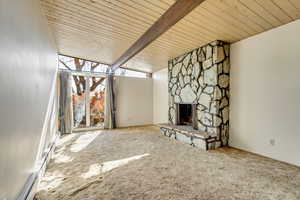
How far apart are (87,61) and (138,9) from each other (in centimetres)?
409

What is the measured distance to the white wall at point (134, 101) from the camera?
20.9 feet

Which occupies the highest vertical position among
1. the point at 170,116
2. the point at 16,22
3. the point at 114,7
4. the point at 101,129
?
the point at 114,7

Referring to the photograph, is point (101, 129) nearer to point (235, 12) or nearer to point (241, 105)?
point (241, 105)

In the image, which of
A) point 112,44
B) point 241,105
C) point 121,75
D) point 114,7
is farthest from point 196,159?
point 121,75

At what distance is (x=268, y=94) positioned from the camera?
9.55 ft

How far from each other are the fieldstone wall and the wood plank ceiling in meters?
0.29

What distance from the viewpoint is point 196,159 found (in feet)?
9.34

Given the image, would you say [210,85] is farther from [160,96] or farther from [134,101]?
[134,101]

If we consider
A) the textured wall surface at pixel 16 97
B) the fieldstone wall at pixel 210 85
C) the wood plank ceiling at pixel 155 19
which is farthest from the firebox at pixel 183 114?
the textured wall surface at pixel 16 97

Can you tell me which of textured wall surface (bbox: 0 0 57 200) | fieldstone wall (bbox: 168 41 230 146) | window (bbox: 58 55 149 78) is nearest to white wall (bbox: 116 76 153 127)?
window (bbox: 58 55 149 78)

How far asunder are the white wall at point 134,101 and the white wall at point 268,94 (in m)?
3.91

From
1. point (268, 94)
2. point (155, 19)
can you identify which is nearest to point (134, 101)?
point (155, 19)

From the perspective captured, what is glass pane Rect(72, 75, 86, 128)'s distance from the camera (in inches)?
223

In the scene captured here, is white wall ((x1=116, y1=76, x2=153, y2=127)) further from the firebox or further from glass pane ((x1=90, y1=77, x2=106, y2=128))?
the firebox
